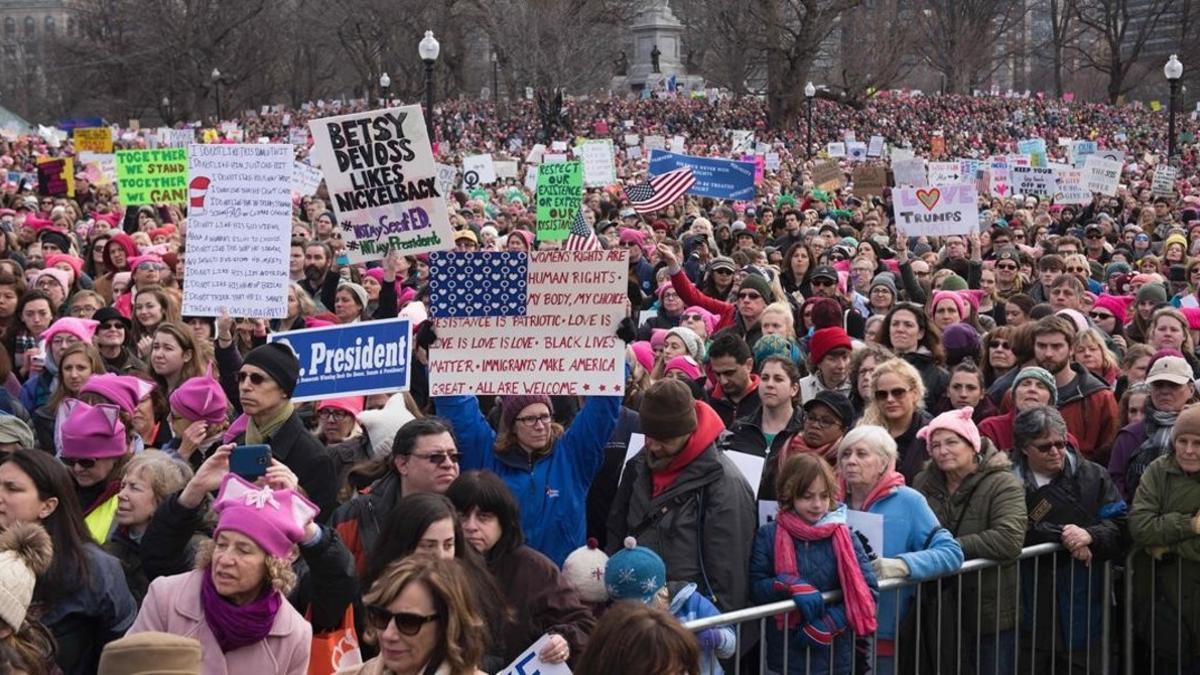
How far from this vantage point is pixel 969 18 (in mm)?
81062

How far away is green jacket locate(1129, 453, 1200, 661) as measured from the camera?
6551 mm

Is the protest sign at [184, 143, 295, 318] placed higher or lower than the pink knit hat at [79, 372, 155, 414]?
higher

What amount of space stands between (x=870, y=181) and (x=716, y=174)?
457cm

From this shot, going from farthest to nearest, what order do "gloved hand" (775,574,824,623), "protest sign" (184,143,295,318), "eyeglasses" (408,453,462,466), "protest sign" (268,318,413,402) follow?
"protest sign" (184,143,295,318), "protest sign" (268,318,413,402), "eyeglasses" (408,453,462,466), "gloved hand" (775,574,824,623)

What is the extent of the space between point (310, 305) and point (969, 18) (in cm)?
7457

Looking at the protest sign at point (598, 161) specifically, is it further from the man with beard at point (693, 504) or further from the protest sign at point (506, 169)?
the man with beard at point (693, 504)

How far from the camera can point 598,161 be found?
25047 millimetres

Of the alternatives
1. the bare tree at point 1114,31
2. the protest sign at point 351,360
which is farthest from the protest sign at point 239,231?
the bare tree at point 1114,31

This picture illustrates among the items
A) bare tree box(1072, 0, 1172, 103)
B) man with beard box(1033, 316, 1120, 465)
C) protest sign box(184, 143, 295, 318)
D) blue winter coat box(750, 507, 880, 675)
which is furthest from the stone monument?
blue winter coat box(750, 507, 880, 675)

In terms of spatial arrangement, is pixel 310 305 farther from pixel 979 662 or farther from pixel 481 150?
pixel 481 150

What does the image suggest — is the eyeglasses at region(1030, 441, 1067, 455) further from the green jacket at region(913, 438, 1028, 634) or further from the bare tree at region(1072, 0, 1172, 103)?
the bare tree at region(1072, 0, 1172, 103)

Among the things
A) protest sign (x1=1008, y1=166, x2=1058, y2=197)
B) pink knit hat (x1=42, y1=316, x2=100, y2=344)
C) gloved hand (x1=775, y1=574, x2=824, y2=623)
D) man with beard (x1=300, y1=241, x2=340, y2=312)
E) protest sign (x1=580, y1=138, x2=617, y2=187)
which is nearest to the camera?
gloved hand (x1=775, y1=574, x2=824, y2=623)

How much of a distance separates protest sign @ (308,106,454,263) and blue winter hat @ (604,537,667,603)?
5.08m

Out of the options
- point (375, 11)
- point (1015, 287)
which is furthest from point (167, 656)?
point (375, 11)
